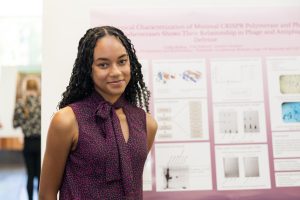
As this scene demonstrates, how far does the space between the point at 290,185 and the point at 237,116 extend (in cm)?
48

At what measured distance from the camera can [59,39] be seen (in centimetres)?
183

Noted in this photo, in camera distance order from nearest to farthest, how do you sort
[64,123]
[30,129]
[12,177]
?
1. [64,123]
2. [30,129]
3. [12,177]

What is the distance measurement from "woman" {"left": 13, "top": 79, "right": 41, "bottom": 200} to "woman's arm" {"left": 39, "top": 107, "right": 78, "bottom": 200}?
7.56ft

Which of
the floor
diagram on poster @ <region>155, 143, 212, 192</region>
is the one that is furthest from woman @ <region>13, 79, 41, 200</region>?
diagram on poster @ <region>155, 143, 212, 192</region>

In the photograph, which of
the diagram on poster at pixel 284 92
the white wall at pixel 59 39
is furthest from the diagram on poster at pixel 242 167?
the white wall at pixel 59 39

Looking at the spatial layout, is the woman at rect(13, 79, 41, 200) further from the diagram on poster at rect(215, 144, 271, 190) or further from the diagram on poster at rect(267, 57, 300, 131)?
the diagram on poster at rect(267, 57, 300, 131)

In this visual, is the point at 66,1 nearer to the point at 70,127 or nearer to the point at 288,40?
the point at 70,127

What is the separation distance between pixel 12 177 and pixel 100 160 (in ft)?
18.0

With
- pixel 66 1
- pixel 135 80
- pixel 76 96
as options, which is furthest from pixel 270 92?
pixel 66 1

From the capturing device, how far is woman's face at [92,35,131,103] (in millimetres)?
1220

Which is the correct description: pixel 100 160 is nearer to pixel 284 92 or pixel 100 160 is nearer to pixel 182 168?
pixel 182 168

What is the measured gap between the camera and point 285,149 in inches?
72.5

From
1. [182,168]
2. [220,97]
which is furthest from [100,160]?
[220,97]

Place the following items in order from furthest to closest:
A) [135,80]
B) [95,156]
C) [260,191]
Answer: [260,191] < [135,80] < [95,156]
